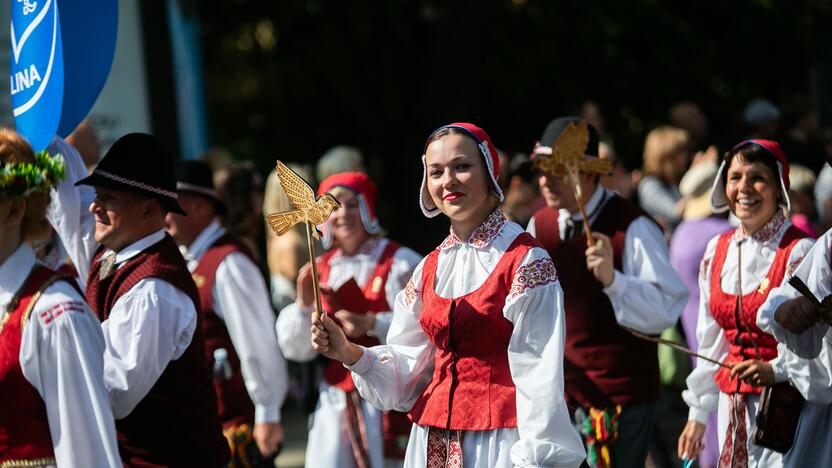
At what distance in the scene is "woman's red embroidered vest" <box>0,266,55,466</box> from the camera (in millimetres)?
3752

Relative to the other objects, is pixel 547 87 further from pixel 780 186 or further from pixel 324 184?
pixel 780 186

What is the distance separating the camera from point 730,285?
5.16m

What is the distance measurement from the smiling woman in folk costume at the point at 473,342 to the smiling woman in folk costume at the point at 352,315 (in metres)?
1.40

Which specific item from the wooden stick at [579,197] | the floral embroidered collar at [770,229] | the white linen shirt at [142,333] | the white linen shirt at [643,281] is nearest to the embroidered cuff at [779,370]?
the floral embroidered collar at [770,229]

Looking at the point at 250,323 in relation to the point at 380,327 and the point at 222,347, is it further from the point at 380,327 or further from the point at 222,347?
the point at 380,327

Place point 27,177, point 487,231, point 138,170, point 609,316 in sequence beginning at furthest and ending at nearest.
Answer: point 609,316 < point 138,170 < point 487,231 < point 27,177

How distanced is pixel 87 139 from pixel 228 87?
958 centimetres

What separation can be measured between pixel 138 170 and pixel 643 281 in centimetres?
214

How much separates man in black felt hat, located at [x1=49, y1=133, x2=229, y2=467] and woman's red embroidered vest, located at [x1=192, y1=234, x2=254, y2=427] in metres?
1.20

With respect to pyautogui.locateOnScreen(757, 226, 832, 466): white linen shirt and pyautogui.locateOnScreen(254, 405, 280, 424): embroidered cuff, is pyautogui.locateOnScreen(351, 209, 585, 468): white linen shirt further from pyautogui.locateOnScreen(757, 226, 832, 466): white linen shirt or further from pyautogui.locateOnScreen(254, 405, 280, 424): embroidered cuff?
pyautogui.locateOnScreen(254, 405, 280, 424): embroidered cuff

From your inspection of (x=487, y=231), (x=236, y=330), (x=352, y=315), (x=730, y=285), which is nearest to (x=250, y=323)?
(x=236, y=330)

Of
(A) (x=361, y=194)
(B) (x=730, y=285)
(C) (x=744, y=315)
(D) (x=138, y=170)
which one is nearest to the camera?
(D) (x=138, y=170)

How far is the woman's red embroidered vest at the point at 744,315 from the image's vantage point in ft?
16.5

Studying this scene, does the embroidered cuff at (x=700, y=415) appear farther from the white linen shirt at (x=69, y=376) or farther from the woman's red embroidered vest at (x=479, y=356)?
the white linen shirt at (x=69, y=376)
